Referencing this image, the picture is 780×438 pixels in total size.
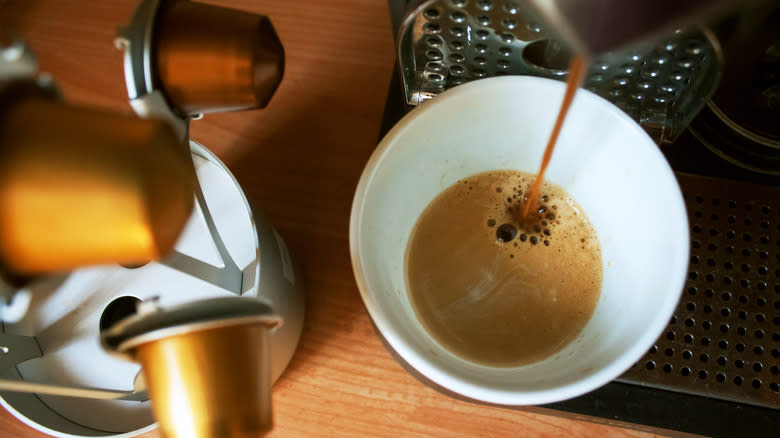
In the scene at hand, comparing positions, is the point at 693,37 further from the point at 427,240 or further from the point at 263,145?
the point at 263,145

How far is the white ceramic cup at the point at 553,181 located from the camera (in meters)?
0.31

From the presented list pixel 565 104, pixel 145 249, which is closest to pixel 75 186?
pixel 145 249

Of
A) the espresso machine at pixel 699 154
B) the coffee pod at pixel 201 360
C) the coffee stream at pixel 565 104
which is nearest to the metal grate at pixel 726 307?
the espresso machine at pixel 699 154

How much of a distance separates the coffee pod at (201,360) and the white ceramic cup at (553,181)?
0.08 metres

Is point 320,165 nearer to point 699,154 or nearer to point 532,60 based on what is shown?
point 532,60

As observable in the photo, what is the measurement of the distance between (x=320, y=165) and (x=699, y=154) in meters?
0.30

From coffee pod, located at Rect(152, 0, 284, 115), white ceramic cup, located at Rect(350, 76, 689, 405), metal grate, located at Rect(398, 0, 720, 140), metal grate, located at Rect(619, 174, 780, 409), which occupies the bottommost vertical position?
metal grate, located at Rect(619, 174, 780, 409)

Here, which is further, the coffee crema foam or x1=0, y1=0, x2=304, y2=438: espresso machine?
the coffee crema foam

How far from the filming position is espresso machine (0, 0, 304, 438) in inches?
6.8

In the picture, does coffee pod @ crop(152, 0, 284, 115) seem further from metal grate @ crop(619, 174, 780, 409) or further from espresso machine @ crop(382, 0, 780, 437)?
metal grate @ crop(619, 174, 780, 409)

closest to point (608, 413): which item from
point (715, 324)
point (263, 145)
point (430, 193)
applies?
point (715, 324)

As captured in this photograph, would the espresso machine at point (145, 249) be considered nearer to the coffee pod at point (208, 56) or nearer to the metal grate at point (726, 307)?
the coffee pod at point (208, 56)

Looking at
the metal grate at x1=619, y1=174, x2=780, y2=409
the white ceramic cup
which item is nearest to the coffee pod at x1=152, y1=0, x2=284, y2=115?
the white ceramic cup

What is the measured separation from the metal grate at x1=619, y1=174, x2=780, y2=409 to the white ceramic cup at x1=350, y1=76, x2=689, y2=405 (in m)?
0.06
